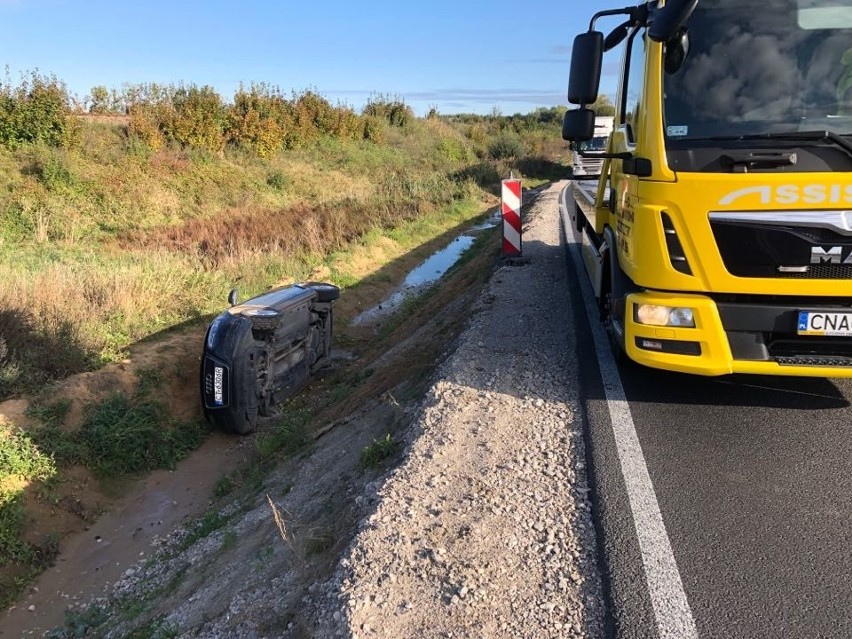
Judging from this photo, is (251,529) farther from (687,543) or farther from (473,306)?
(473,306)

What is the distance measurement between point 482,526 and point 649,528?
2.80ft

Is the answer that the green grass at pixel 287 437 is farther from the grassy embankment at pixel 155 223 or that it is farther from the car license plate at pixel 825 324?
the car license plate at pixel 825 324

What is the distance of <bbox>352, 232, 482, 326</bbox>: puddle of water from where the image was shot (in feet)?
47.4

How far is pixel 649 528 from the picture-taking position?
3.14 metres

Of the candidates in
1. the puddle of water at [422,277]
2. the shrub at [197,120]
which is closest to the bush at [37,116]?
the shrub at [197,120]

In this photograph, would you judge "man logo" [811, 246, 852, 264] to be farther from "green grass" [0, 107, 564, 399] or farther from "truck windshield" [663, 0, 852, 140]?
"green grass" [0, 107, 564, 399]

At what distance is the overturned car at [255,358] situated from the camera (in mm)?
7566

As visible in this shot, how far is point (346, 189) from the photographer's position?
93.1 ft

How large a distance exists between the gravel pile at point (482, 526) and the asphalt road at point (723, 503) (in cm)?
16

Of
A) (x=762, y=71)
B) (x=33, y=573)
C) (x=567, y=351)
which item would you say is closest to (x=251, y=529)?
(x=33, y=573)

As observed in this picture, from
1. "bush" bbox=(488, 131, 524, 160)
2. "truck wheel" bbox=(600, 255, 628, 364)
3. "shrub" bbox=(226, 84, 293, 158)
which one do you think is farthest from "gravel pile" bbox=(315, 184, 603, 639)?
"bush" bbox=(488, 131, 524, 160)

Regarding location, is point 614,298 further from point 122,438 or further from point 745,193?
point 122,438

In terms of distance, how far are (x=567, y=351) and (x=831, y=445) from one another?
233cm

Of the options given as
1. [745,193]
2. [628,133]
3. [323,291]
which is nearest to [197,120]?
[323,291]
